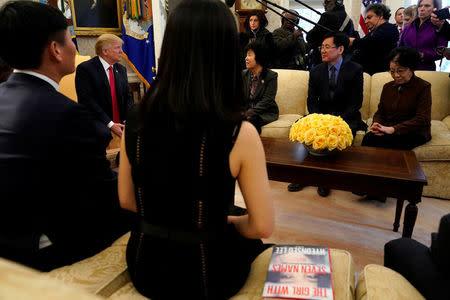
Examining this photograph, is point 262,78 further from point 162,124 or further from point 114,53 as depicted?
point 162,124

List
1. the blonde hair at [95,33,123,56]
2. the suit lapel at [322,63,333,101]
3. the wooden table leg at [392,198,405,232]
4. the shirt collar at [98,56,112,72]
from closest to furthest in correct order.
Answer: the wooden table leg at [392,198,405,232]
the blonde hair at [95,33,123,56]
the shirt collar at [98,56,112,72]
the suit lapel at [322,63,333,101]

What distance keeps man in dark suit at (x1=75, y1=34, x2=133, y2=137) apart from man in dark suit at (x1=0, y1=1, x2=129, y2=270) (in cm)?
188

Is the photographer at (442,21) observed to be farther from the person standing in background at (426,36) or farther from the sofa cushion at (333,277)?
the sofa cushion at (333,277)

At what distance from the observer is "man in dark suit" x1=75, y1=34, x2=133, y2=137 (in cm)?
304

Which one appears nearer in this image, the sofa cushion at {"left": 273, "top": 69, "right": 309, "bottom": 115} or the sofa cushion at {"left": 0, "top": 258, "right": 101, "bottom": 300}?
the sofa cushion at {"left": 0, "top": 258, "right": 101, "bottom": 300}

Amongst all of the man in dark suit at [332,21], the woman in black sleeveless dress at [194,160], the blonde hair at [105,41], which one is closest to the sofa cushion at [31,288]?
the woman in black sleeveless dress at [194,160]

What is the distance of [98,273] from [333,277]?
78cm

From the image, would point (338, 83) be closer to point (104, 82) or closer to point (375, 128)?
point (375, 128)

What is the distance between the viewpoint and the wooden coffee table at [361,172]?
6.27ft

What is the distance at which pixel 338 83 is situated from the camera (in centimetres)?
338

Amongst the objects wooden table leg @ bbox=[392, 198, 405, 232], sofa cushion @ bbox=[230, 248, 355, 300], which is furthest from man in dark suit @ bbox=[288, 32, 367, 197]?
sofa cushion @ bbox=[230, 248, 355, 300]

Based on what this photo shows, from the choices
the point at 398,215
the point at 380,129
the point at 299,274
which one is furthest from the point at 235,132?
the point at 380,129

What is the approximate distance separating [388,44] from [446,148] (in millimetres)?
1549

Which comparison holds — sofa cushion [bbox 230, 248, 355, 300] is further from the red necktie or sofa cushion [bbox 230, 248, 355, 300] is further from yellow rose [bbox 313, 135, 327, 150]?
the red necktie
